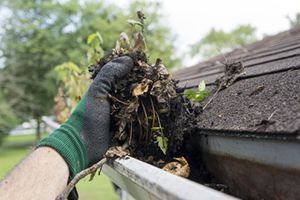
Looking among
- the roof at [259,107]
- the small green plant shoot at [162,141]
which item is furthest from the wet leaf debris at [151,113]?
the roof at [259,107]

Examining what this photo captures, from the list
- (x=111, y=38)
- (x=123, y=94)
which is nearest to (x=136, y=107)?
(x=123, y=94)

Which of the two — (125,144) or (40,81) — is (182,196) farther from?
(40,81)

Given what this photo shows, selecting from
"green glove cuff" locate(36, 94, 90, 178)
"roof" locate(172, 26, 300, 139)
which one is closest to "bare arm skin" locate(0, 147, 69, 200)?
"green glove cuff" locate(36, 94, 90, 178)

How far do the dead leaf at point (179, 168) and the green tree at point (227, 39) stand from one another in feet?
88.1

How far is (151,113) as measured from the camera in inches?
38.4

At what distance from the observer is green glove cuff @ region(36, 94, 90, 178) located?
878 mm

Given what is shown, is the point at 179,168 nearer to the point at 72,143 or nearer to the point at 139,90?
the point at 139,90

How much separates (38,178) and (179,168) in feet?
1.89

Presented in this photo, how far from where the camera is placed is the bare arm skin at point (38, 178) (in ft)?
2.53

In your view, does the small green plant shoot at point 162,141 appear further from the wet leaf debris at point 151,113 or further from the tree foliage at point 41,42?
the tree foliage at point 41,42

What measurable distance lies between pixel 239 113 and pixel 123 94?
20.7 inches

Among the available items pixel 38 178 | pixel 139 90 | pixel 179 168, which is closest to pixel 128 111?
pixel 139 90

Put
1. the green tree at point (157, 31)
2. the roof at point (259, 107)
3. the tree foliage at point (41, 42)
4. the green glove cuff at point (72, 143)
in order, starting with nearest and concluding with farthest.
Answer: the roof at point (259, 107) → the green glove cuff at point (72, 143) → the tree foliage at point (41, 42) → the green tree at point (157, 31)

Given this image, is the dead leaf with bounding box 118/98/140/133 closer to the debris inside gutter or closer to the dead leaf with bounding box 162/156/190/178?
the debris inside gutter
